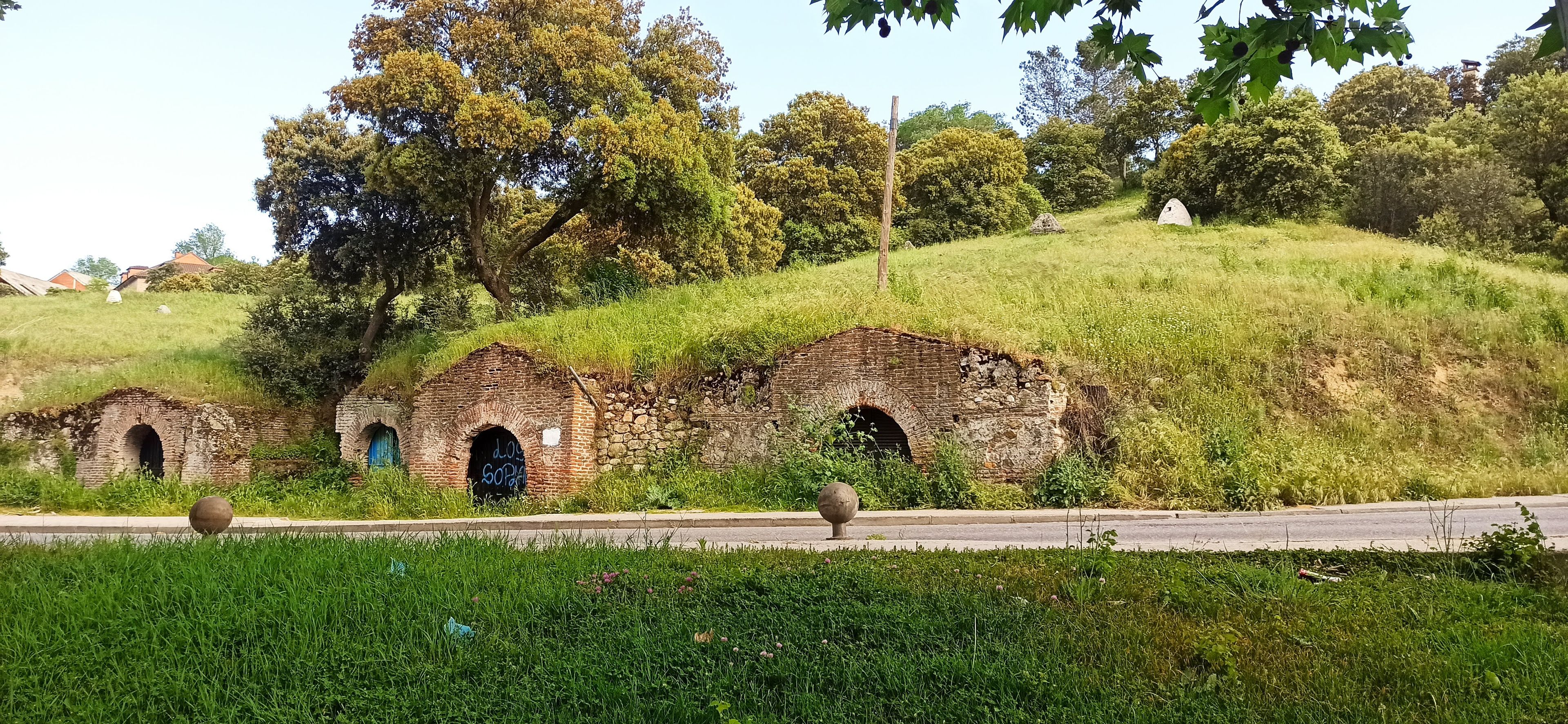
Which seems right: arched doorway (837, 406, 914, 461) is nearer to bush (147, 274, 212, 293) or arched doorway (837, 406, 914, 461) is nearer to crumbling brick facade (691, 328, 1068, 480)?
crumbling brick facade (691, 328, 1068, 480)

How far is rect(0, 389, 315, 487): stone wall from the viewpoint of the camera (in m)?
20.6

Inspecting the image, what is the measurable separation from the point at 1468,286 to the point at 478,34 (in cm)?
2291

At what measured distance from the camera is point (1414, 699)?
4.20m

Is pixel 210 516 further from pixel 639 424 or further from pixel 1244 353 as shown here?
pixel 1244 353

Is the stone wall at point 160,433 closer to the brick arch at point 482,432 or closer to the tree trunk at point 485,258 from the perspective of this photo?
the tree trunk at point 485,258

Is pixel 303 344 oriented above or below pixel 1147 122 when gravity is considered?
below

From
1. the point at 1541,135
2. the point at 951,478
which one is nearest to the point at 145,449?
the point at 951,478

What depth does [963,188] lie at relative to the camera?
148 ft

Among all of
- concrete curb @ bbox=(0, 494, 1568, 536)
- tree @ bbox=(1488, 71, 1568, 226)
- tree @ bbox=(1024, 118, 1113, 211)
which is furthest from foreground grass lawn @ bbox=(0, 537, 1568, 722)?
tree @ bbox=(1024, 118, 1113, 211)

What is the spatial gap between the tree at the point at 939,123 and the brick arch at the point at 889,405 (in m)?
44.7

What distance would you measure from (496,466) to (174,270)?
2483 inches

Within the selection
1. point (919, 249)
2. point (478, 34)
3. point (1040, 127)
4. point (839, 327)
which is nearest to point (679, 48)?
point (478, 34)

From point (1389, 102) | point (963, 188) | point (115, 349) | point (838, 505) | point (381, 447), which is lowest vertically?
point (838, 505)

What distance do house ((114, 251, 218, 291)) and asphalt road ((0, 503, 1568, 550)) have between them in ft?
167
